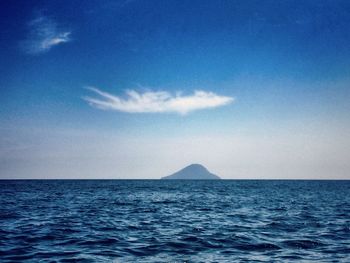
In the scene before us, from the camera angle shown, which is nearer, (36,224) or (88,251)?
(88,251)

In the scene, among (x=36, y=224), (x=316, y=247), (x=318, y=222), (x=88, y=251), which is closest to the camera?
(x=88, y=251)

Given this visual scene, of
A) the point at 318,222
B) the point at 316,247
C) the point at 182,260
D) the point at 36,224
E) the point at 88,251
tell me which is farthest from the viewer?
the point at 318,222

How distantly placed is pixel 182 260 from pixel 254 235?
7.00m

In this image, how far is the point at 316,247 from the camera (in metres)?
15.1

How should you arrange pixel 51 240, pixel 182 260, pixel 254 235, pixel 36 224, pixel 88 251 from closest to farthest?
pixel 182 260 → pixel 88 251 → pixel 51 240 → pixel 254 235 → pixel 36 224

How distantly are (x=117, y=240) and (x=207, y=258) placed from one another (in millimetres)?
5644

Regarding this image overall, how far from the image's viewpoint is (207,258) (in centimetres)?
1301

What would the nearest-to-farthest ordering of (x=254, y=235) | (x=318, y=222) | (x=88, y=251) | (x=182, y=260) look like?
(x=182, y=260), (x=88, y=251), (x=254, y=235), (x=318, y=222)

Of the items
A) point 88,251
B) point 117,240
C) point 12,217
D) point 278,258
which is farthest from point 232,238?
point 12,217

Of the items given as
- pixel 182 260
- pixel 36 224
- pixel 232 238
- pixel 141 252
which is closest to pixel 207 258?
pixel 182 260

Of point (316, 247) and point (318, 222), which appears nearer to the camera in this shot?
point (316, 247)

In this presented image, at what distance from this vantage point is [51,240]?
1603 cm

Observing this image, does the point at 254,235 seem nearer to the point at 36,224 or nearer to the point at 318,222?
the point at 318,222

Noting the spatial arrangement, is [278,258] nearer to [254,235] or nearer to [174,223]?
[254,235]
